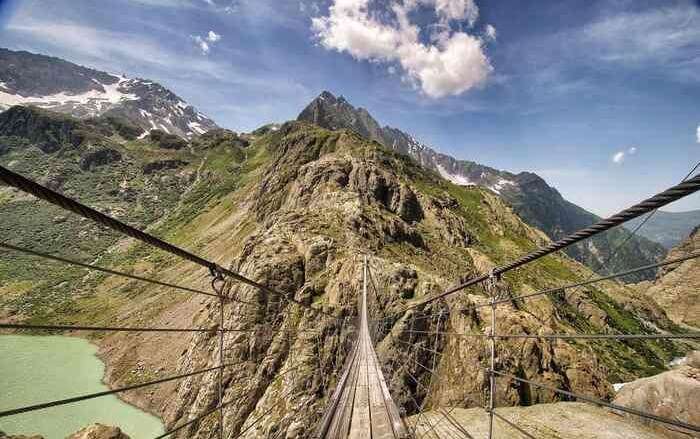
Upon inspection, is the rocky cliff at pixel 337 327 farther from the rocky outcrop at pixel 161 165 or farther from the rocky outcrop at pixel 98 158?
the rocky outcrop at pixel 98 158

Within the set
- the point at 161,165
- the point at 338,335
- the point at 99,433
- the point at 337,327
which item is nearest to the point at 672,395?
the point at 338,335

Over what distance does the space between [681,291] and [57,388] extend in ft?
512

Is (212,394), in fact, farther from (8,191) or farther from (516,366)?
(8,191)

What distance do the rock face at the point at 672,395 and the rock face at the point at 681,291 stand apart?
111092 mm

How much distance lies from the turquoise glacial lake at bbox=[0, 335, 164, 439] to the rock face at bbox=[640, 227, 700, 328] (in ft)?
426

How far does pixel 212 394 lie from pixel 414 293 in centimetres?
1229

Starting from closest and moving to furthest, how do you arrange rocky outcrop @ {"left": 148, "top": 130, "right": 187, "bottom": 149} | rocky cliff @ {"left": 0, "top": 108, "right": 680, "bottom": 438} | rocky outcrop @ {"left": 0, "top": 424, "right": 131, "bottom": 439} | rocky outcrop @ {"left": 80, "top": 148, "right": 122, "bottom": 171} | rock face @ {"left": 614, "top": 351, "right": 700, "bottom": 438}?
rocky outcrop @ {"left": 0, "top": 424, "right": 131, "bottom": 439}, rock face @ {"left": 614, "top": 351, "right": 700, "bottom": 438}, rocky cliff @ {"left": 0, "top": 108, "right": 680, "bottom": 438}, rocky outcrop @ {"left": 80, "top": 148, "right": 122, "bottom": 171}, rocky outcrop @ {"left": 148, "top": 130, "right": 187, "bottom": 149}

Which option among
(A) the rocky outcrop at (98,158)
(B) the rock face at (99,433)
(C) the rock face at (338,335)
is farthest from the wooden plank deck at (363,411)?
(A) the rocky outcrop at (98,158)

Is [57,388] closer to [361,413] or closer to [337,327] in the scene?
[337,327]

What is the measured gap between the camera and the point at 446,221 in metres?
47.5

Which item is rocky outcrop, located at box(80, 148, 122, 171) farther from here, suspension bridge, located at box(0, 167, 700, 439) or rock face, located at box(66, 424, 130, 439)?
rock face, located at box(66, 424, 130, 439)

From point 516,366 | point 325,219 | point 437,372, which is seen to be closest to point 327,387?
point 437,372

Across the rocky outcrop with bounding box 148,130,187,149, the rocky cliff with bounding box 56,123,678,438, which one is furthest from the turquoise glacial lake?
the rocky outcrop with bounding box 148,130,187,149

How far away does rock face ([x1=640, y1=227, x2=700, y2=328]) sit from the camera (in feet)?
354
